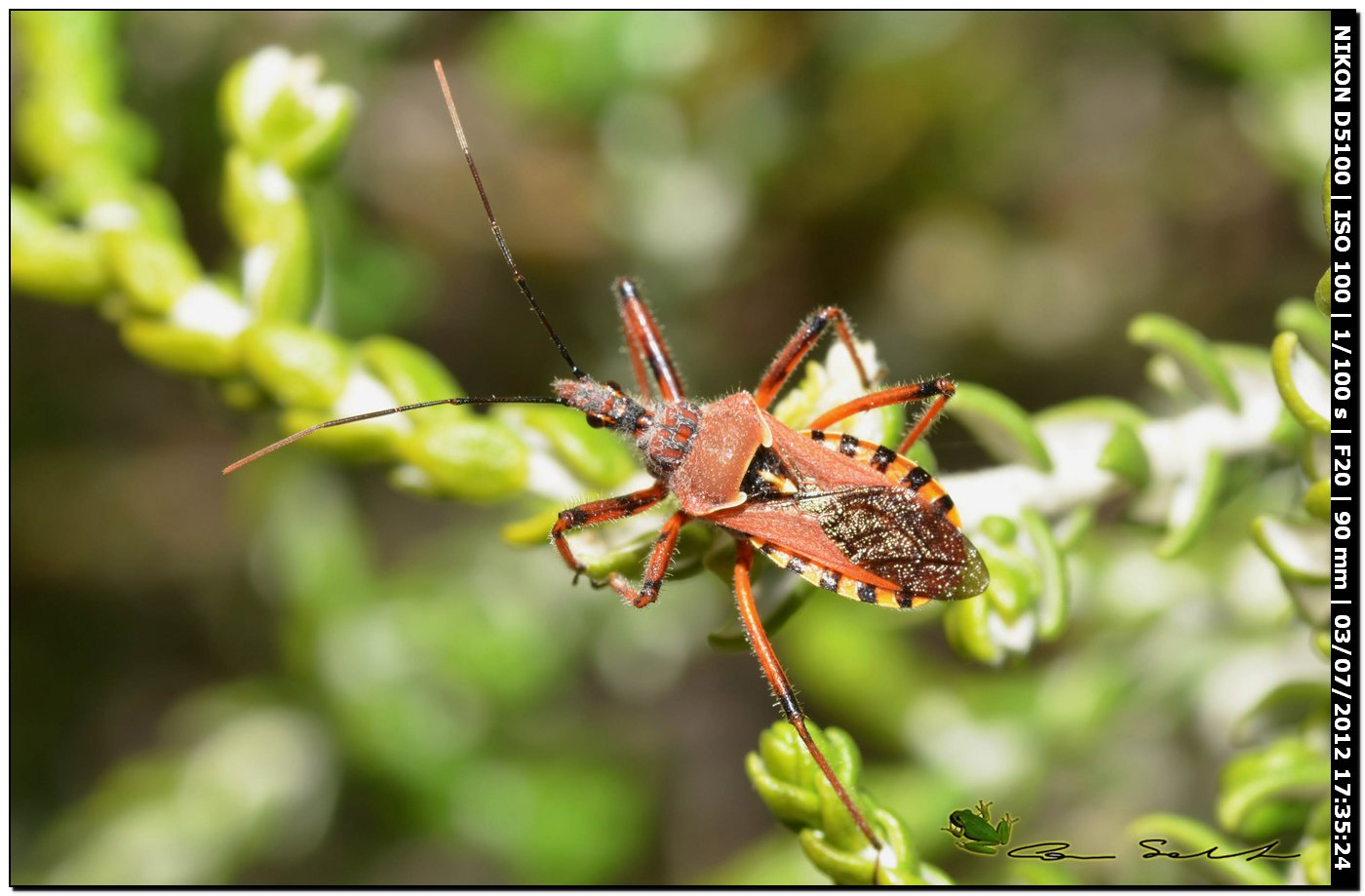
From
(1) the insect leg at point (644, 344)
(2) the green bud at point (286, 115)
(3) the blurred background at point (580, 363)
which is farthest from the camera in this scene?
(3) the blurred background at point (580, 363)

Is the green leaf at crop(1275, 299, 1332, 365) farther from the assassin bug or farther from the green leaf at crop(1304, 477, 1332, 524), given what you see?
the assassin bug

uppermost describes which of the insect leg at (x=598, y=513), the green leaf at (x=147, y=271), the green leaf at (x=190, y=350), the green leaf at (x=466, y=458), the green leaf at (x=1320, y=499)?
the green leaf at (x=147, y=271)

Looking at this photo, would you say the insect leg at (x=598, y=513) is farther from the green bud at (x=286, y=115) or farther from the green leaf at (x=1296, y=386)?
the green leaf at (x=1296, y=386)

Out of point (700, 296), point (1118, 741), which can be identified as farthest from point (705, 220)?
point (1118, 741)

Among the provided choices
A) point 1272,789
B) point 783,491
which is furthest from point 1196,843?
point 783,491

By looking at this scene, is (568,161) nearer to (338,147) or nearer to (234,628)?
(338,147)

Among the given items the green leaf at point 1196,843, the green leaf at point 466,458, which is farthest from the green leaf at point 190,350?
the green leaf at point 1196,843

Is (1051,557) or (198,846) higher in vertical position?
(1051,557)

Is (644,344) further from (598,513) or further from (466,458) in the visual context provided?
(466,458)
